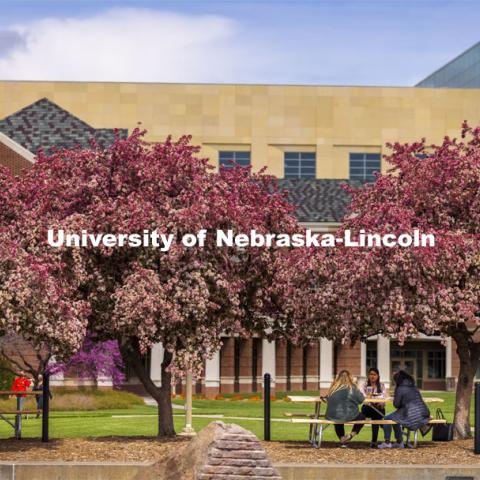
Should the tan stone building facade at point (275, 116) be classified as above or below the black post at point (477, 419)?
above

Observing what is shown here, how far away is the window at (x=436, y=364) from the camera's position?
281ft

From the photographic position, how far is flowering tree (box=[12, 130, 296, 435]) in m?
23.3

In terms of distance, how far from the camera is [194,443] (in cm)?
1364

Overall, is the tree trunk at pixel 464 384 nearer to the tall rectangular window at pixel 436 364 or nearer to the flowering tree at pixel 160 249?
the flowering tree at pixel 160 249

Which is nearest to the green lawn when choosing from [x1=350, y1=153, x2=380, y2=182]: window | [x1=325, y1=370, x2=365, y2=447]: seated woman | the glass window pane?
[x1=325, y1=370, x2=365, y2=447]: seated woman

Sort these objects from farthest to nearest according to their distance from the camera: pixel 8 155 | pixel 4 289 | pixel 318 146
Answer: pixel 318 146, pixel 8 155, pixel 4 289

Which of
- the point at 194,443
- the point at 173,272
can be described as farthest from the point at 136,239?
the point at 194,443

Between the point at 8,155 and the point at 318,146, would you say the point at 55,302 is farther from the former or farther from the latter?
the point at 318,146

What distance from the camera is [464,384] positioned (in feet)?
85.6

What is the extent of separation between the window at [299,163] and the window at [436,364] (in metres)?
20.6

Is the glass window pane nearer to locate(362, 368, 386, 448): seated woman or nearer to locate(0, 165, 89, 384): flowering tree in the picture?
locate(362, 368, 386, 448): seated woman

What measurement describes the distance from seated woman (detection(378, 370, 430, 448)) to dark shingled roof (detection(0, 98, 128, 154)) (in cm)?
4404

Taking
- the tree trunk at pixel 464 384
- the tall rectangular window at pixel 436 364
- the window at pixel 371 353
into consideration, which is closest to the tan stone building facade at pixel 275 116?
the tall rectangular window at pixel 436 364

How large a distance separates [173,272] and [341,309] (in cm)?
327
